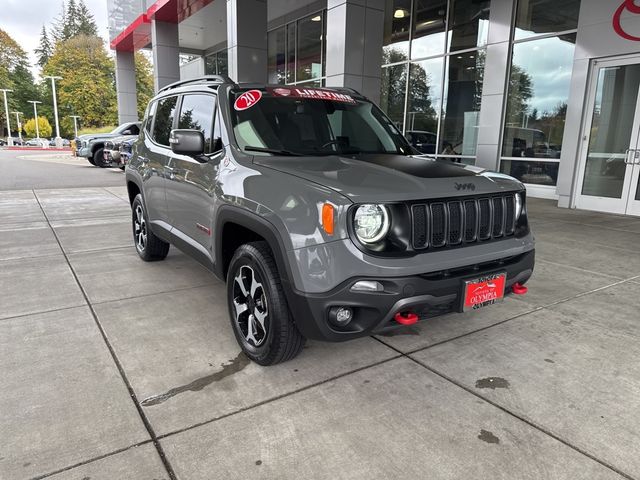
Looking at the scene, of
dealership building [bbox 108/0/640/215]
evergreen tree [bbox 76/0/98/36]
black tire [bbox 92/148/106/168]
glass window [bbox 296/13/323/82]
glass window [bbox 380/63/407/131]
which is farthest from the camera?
evergreen tree [bbox 76/0/98/36]

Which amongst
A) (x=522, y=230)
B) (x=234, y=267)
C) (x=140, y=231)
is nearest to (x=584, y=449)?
(x=522, y=230)

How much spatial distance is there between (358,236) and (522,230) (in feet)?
4.62

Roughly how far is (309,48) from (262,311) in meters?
17.7

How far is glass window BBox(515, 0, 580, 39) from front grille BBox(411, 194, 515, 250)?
959 centimetres

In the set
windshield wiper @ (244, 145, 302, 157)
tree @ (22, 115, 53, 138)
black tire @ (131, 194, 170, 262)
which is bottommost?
black tire @ (131, 194, 170, 262)

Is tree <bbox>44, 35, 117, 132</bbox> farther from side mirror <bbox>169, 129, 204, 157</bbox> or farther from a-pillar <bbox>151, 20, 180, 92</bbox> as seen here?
side mirror <bbox>169, 129, 204, 157</bbox>

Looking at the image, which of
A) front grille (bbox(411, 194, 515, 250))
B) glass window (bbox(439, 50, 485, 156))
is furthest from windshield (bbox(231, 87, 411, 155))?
glass window (bbox(439, 50, 485, 156))

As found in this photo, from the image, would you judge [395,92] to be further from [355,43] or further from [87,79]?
[87,79]

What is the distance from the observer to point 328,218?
2410 mm

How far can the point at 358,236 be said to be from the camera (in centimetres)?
243

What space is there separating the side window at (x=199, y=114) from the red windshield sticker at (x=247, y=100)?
245 mm

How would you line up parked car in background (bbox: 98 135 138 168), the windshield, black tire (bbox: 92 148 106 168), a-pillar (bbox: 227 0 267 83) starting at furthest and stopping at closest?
black tire (bbox: 92 148 106 168)
parked car in background (bbox: 98 135 138 168)
a-pillar (bbox: 227 0 267 83)
the windshield

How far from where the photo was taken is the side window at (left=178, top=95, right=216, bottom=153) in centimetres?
365

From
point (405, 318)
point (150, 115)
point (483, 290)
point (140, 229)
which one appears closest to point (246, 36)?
point (150, 115)
